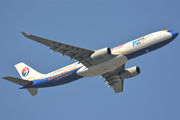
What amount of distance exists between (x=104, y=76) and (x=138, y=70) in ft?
21.8

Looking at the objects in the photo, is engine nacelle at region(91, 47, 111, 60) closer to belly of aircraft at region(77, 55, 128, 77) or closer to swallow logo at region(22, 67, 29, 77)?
belly of aircraft at region(77, 55, 128, 77)

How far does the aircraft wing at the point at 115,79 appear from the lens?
45344mm

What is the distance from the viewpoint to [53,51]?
36500 millimetres

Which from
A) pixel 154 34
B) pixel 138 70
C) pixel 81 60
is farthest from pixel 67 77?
pixel 154 34

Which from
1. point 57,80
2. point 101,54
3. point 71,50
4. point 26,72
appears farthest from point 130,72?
point 26,72

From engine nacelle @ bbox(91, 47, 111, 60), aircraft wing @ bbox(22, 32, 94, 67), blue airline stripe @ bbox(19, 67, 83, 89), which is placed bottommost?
blue airline stripe @ bbox(19, 67, 83, 89)

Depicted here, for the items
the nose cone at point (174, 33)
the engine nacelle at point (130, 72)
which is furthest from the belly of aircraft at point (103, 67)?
the nose cone at point (174, 33)

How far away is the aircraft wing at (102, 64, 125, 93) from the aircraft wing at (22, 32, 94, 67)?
781 cm

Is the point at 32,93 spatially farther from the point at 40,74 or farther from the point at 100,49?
the point at 100,49

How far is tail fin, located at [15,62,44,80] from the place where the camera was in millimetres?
45419

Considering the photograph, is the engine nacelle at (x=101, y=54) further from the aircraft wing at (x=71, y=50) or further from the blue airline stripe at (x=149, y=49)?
the blue airline stripe at (x=149, y=49)

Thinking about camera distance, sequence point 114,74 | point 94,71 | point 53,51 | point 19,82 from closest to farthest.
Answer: point 53,51, point 94,71, point 19,82, point 114,74

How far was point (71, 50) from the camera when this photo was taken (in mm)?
37250

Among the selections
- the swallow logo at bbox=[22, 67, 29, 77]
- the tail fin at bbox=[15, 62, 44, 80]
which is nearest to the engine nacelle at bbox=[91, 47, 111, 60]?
the tail fin at bbox=[15, 62, 44, 80]
